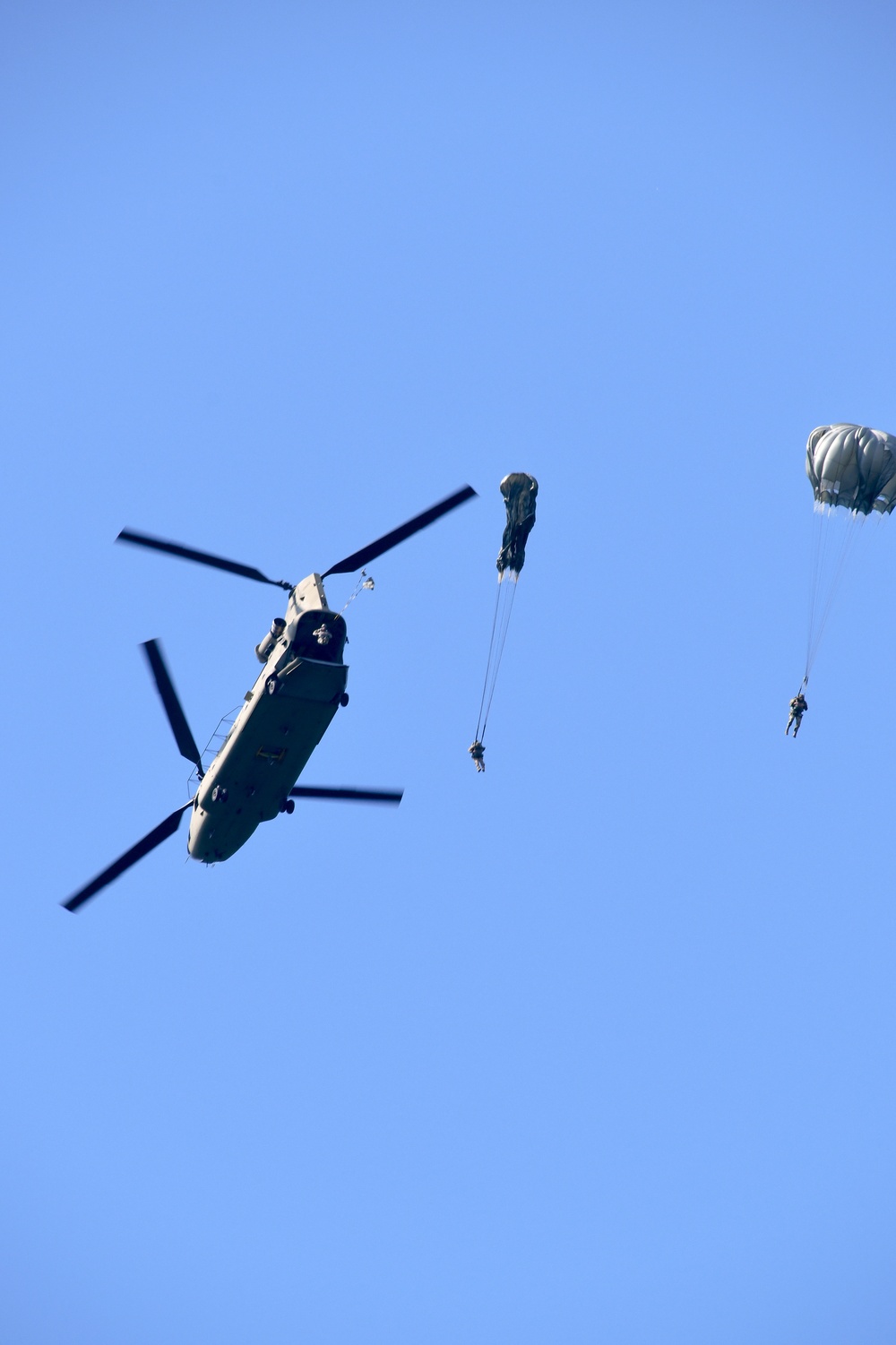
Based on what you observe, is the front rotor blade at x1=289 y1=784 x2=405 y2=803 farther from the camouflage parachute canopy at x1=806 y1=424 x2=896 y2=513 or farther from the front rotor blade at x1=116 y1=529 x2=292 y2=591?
the camouflage parachute canopy at x1=806 y1=424 x2=896 y2=513

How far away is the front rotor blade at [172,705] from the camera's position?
43719 mm

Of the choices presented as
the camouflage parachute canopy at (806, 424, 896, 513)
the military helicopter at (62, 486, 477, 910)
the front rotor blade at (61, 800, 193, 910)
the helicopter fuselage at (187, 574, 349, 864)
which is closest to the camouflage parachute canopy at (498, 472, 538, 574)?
the military helicopter at (62, 486, 477, 910)

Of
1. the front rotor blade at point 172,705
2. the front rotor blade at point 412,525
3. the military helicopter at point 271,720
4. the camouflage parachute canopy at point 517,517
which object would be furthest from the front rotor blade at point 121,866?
the camouflage parachute canopy at point 517,517

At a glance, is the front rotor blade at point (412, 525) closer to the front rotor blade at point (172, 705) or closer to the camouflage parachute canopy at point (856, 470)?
the front rotor blade at point (172, 705)

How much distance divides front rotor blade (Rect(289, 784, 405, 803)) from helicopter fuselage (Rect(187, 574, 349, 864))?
48cm

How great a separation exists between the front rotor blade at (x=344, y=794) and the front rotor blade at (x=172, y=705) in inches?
112

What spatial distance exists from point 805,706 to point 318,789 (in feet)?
48.7

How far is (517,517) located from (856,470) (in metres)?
11.4

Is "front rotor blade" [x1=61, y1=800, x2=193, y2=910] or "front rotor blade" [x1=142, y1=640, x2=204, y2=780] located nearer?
"front rotor blade" [x1=142, y1=640, x2=204, y2=780]

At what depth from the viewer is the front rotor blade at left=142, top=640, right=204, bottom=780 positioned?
43719mm

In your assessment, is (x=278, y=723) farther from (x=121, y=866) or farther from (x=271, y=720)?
(x=121, y=866)

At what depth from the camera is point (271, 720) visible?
43.7 m

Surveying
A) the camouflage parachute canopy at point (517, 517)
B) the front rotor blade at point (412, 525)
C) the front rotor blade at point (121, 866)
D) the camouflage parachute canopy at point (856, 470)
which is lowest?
the front rotor blade at point (121, 866)

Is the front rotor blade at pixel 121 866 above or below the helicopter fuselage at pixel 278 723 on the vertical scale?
below
